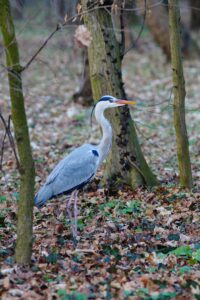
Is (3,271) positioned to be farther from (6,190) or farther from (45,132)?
(45,132)

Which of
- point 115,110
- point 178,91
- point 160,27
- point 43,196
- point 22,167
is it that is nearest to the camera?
point 22,167

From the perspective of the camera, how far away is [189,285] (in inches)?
228

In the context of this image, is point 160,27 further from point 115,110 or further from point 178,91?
point 178,91

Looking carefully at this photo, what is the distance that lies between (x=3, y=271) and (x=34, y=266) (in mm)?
328

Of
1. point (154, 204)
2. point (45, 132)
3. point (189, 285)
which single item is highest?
point (45, 132)

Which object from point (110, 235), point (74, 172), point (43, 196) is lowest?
point (110, 235)

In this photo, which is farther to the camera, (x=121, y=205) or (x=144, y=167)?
(x=144, y=167)

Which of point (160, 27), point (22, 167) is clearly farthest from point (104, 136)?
point (160, 27)

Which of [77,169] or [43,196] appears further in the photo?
[77,169]

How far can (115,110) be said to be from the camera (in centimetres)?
956

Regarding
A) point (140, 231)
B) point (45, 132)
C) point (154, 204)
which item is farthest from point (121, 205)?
point (45, 132)

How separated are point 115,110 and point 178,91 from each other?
1.13m

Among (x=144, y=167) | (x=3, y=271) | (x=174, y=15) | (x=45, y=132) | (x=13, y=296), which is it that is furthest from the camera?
(x=45, y=132)

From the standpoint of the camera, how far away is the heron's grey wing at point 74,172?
7.95m
